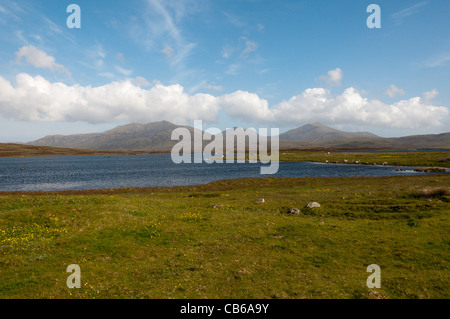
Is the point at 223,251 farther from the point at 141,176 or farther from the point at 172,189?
the point at 141,176

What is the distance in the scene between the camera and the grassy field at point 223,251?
1594cm

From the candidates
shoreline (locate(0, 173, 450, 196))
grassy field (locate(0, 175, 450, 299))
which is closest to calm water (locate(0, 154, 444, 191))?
shoreline (locate(0, 173, 450, 196))

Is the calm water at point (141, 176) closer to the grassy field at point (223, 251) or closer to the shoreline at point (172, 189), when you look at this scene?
the shoreline at point (172, 189)

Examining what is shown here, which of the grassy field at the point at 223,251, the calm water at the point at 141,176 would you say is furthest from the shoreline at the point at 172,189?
the grassy field at the point at 223,251

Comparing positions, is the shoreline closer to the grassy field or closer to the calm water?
the calm water

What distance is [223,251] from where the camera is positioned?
22250 millimetres

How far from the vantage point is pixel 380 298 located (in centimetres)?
1475

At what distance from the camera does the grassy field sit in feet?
52.3

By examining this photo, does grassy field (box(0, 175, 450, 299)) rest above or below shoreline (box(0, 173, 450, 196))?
above

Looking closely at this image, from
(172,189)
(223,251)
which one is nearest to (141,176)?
(172,189)
